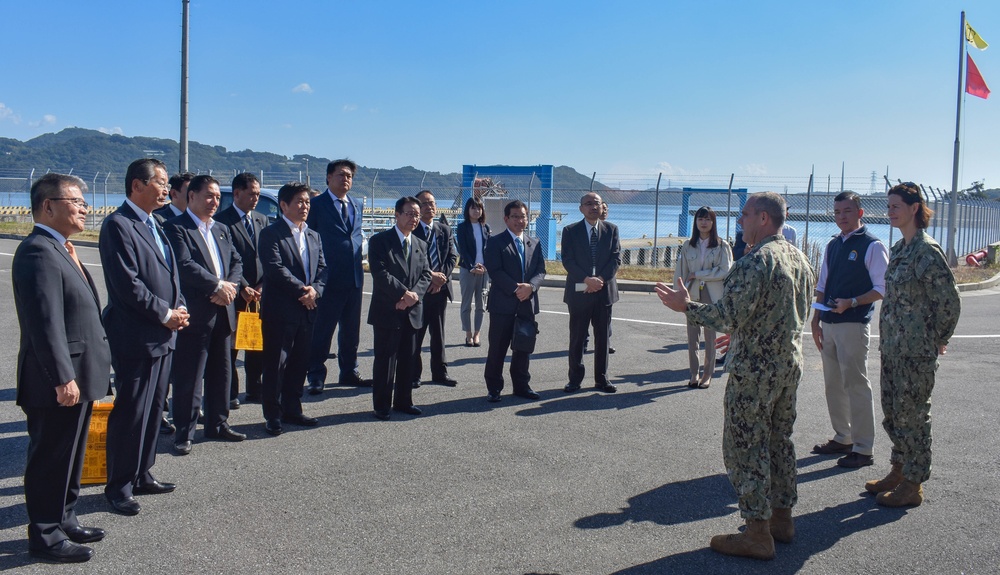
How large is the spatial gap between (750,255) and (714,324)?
431 mm

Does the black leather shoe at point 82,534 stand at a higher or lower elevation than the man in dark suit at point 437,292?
lower

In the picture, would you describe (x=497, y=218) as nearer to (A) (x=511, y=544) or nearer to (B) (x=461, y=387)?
(B) (x=461, y=387)

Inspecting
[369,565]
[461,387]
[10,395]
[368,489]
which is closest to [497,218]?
[461,387]

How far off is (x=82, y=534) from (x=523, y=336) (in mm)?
4379

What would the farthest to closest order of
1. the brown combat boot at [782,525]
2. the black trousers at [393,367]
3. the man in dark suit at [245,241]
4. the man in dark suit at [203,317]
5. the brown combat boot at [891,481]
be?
the man in dark suit at [245,241], the black trousers at [393,367], the man in dark suit at [203,317], the brown combat boot at [891,481], the brown combat boot at [782,525]

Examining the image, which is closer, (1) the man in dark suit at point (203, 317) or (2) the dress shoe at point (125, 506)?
(2) the dress shoe at point (125, 506)

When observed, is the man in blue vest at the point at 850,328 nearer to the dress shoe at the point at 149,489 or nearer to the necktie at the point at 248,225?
the dress shoe at the point at 149,489

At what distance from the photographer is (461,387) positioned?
26.4 ft

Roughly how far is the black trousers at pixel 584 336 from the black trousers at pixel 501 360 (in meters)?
0.54

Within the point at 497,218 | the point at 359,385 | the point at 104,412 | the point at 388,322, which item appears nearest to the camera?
the point at 104,412

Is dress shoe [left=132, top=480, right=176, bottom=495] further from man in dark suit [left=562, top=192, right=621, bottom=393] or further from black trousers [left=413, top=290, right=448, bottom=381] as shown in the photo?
man in dark suit [left=562, top=192, right=621, bottom=393]

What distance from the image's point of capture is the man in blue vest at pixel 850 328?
573 centimetres

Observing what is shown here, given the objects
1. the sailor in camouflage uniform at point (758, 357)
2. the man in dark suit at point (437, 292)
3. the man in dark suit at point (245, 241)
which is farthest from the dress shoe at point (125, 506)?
the sailor in camouflage uniform at point (758, 357)

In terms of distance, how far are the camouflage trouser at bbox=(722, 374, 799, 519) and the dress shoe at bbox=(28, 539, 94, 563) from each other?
345cm
